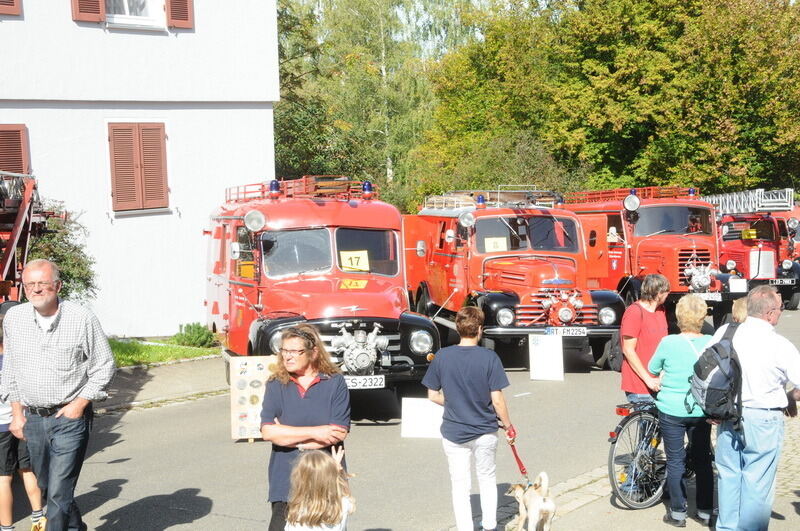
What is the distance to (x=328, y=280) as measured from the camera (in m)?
12.0

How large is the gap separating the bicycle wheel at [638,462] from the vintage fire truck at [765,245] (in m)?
15.0

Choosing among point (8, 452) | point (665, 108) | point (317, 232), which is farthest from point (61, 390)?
point (665, 108)

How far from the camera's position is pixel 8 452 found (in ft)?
21.8

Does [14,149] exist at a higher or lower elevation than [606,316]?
higher

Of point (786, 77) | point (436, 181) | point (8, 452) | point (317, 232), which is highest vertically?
point (786, 77)

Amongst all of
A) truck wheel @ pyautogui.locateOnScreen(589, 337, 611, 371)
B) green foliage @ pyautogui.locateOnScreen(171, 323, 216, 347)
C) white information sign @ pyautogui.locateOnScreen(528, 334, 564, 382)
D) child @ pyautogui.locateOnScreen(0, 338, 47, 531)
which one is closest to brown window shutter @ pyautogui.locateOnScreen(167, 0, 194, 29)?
green foliage @ pyautogui.locateOnScreen(171, 323, 216, 347)

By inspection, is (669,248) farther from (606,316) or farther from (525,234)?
(606,316)

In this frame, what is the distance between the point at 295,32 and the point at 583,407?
21159 mm

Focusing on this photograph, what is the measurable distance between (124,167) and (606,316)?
30.8 feet

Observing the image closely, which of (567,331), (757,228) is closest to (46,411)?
(567,331)

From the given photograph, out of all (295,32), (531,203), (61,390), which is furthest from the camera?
(295,32)

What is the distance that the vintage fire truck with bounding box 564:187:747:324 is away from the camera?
18.0 m

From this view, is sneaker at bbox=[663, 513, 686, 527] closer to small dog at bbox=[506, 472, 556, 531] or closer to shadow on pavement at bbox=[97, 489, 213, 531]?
small dog at bbox=[506, 472, 556, 531]

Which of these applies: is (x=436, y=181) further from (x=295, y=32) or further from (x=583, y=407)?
(x=583, y=407)
